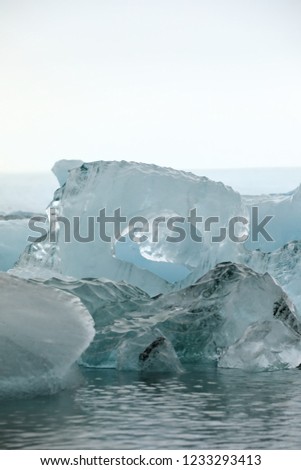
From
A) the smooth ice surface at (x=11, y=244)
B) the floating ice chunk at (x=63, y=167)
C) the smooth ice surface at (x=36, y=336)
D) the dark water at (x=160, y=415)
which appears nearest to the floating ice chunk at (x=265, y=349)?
the dark water at (x=160, y=415)

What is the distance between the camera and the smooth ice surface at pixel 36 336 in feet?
29.6

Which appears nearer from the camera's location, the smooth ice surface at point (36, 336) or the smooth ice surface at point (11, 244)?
the smooth ice surface at point (36, 336)

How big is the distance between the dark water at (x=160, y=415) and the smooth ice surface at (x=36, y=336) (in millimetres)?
223

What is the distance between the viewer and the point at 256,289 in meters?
12.6

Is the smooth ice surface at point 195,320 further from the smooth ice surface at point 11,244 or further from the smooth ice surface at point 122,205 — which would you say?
the smooth ice surface at point 11,244

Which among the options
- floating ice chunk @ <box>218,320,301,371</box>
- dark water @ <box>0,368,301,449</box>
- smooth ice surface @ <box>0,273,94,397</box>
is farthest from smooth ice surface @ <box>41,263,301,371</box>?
smooth ice surface @ <box>0,273,94,397</box>

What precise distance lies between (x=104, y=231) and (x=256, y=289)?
12.7 feet

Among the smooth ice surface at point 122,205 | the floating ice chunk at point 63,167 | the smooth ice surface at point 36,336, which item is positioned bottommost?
the smooth ice surface at point 36,336

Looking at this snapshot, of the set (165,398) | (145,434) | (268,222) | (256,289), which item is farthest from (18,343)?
(268,222)

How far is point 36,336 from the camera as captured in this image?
30.6 feet

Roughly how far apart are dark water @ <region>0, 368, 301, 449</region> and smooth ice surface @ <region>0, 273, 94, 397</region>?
223 millimetres

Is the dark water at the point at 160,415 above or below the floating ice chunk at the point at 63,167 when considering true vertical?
below

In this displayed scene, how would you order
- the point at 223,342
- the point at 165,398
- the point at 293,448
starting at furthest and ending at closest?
the point at 223,342 → the point at 165,398 → the point at 293,448

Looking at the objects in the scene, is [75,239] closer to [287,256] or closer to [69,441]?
[287,256]
